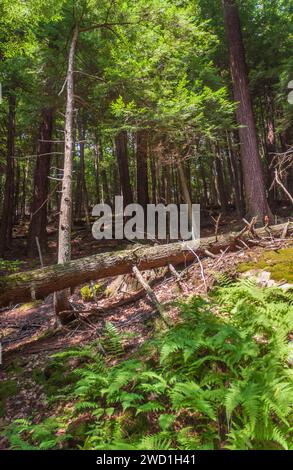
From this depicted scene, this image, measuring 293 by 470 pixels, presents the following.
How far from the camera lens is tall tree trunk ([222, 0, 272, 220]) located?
9.63 meters

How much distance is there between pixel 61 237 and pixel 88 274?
3.61 ft

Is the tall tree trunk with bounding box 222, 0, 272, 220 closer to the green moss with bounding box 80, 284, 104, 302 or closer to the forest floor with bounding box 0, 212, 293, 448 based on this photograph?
the forest floor with bounding box 0, 212, 293, 448

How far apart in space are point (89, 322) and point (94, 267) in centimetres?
116

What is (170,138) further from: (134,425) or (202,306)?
(134,425)

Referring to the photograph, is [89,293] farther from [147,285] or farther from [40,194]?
[40,194]

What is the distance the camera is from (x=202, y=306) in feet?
15.5

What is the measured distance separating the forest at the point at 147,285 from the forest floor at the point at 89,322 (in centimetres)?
3

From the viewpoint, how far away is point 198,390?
10.2 ft

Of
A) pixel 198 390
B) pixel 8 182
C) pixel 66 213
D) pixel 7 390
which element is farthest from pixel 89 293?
pixel 8 182

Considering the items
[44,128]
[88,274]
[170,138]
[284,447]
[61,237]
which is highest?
[44,128]

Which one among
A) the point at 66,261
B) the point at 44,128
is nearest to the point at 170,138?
the point at 66,261

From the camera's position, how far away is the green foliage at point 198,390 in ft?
9.09

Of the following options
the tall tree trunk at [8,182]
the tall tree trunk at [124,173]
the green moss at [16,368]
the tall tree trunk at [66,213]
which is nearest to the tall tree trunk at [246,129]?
the tall tree trunk at [66,213]

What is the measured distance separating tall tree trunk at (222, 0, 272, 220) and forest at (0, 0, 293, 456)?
0.04 m
